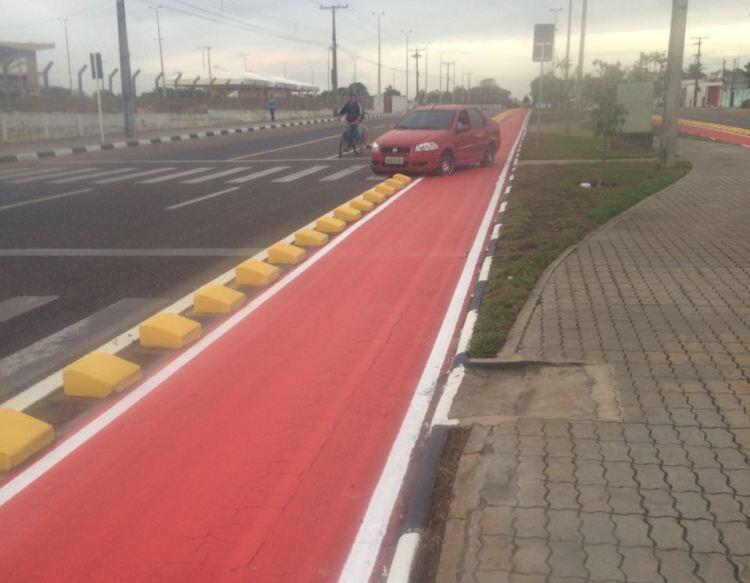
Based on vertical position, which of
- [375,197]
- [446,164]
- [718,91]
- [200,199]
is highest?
[718,91]

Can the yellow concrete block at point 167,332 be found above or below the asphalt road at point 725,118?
below

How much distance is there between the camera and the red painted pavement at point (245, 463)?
363 centimetres

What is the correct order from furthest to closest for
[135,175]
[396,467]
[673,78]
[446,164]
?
[135,175]
[446,164]
[673,78]
[396,467]

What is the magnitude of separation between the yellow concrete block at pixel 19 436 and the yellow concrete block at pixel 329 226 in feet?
22.6

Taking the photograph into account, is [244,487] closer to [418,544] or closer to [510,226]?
[418,544]

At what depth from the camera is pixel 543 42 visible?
2219cm

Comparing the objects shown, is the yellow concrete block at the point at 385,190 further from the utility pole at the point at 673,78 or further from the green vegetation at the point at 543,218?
the utility pole at the point at 673,78

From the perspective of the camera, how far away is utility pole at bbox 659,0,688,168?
1753cm

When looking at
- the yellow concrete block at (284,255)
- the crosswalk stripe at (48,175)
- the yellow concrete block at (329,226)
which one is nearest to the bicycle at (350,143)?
the crosswalk stripe at (48,175)

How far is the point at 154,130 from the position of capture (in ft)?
136

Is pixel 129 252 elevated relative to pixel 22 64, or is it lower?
lower

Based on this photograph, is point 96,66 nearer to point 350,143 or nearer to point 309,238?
point 350,143

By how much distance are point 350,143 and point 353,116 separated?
58.2 inches

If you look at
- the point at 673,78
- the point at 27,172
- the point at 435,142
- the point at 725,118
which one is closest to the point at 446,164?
the point at 435,142
